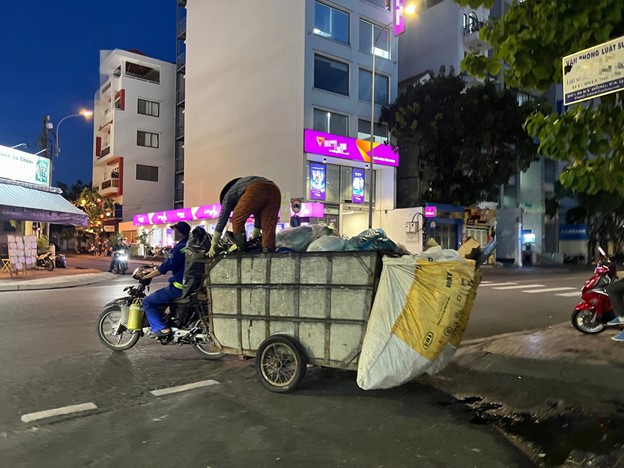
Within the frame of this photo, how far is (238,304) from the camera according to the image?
5.11 meters

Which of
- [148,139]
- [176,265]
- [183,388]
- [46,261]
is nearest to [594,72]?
[183,388]

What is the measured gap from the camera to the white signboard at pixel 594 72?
3377 mm

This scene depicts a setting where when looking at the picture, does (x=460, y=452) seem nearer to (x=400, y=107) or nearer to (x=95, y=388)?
(x=95, y=388)

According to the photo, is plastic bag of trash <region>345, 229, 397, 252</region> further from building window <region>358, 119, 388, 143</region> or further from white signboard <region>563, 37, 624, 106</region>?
building window <region>358, 119, 388, 143</region>

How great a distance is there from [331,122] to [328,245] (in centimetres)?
2485

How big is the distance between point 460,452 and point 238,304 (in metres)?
2.61

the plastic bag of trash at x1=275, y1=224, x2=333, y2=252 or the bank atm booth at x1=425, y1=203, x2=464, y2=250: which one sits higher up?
the bank atm booth at x1=425, y1=203, x2=464, y2=250

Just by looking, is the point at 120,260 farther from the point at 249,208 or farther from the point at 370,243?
the point at 370,243

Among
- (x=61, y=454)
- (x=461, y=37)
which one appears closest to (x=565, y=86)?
(x=61, y=454)

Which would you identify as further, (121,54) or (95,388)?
(121,54)

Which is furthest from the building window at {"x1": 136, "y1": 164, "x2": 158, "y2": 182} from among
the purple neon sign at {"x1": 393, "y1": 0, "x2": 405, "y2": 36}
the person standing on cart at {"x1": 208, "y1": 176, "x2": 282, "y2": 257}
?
the person standing on cart at {"x1": 208, "y1": 176, "x2": 282, "y2": 257}

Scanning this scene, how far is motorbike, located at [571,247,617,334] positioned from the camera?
7.69 m

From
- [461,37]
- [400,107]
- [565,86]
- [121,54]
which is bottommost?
[565,86]

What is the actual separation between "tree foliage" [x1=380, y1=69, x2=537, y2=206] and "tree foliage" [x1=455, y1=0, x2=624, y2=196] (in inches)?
943
